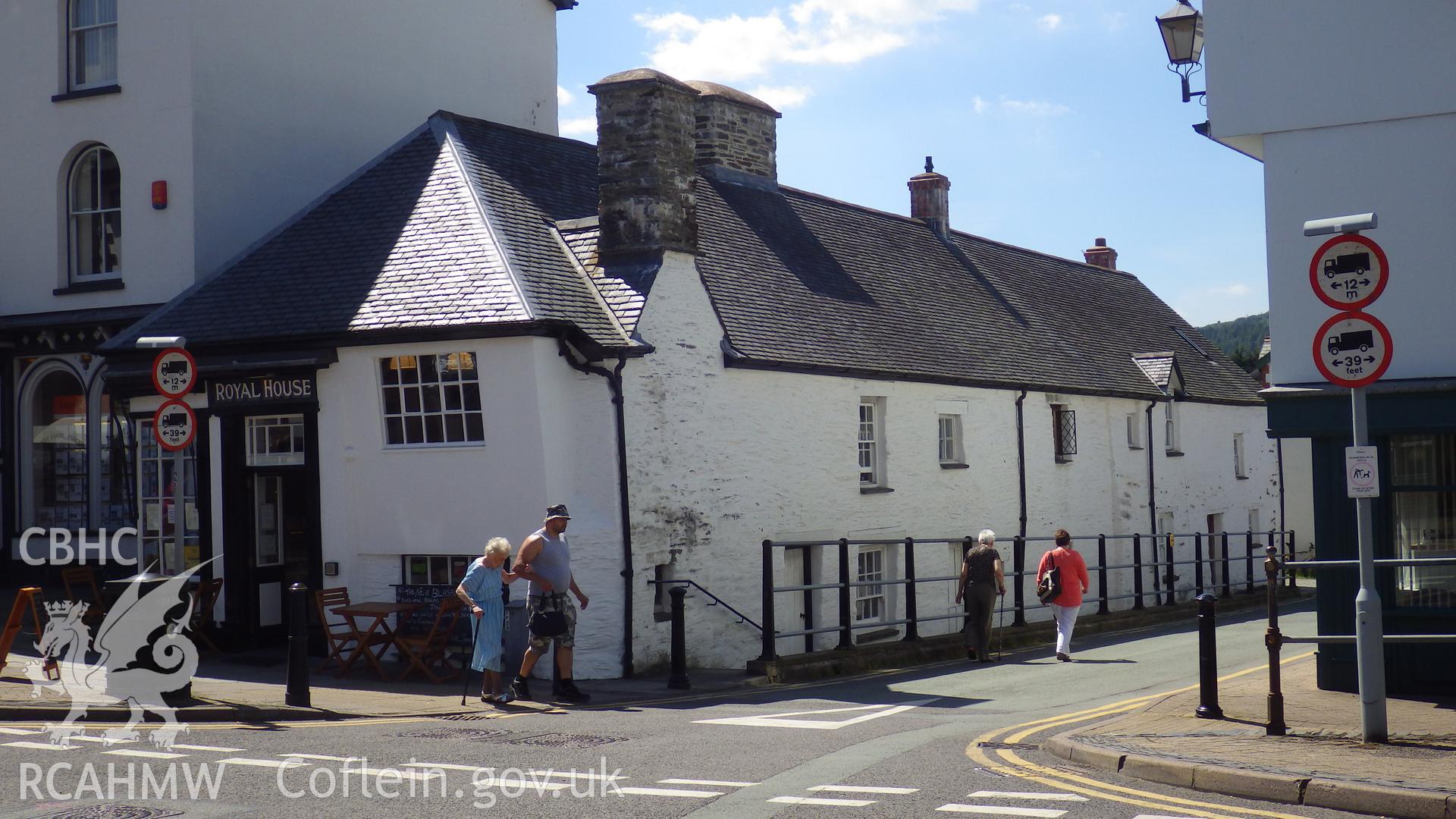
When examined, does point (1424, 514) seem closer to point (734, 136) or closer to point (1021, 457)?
point (1021, 457)

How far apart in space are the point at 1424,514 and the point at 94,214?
59.5ft

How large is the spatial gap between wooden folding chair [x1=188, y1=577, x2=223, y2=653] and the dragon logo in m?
1.48

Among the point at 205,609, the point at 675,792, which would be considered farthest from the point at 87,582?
the point at 675,792

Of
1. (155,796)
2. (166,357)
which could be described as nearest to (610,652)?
(166,357)

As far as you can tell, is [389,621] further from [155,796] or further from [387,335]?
[155,796]

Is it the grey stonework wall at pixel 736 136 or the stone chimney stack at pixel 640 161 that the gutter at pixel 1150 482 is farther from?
the stone chimney stack at pixel 640 161

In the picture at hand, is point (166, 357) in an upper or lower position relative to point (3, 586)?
upper

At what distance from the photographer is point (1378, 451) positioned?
39.8 ft

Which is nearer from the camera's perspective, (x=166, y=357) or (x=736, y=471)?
(x=166, y=357)

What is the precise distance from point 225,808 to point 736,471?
454 inches

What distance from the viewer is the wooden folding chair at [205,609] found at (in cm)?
1698

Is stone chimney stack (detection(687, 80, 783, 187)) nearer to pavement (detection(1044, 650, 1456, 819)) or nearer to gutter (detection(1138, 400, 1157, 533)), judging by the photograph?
gutter (detection(1138, 400, 1157, 533))

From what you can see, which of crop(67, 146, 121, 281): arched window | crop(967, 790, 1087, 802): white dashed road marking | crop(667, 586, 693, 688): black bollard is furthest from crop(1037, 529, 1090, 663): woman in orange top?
crop(67, 146, 121, 281): arched window

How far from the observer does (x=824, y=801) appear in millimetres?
8133
